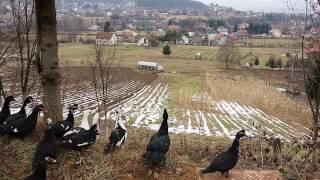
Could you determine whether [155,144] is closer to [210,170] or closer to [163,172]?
[163,172]

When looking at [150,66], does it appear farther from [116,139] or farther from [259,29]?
[259,29]

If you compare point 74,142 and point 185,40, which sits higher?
point 74,142

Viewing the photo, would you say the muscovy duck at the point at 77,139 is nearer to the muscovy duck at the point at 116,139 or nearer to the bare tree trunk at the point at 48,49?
the muscovy duck at the point at 116,139

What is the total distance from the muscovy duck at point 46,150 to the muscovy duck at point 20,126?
50.9 inches

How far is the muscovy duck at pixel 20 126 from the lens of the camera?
8.05 meters

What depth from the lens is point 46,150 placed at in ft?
22.1

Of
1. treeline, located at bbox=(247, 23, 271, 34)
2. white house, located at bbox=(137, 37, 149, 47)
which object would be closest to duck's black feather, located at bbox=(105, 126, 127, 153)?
white house, located at bbox=(137, 37, 149, 47)

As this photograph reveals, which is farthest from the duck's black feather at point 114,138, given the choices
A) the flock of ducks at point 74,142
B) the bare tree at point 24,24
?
the bare tree at point 24,24

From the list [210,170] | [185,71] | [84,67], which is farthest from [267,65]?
[210,170]

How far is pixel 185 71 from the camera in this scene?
7012 cm

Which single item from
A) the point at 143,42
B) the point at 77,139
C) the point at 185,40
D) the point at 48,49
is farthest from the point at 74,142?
the point at 185,40

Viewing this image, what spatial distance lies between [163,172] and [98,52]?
1166 cm

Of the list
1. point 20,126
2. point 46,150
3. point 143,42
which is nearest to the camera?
point 46,150

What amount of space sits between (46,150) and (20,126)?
5.22 feet
